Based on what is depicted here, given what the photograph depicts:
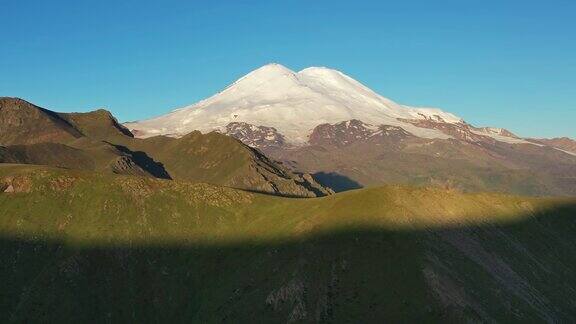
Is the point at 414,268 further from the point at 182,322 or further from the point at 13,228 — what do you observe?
the point at 13,228

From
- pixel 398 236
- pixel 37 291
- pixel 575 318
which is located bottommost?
pixel 575 318

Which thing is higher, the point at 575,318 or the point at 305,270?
the point at 305,270

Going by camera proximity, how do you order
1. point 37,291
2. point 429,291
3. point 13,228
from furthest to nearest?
1. point 13,228
2. point 37,291
3. point 429,291

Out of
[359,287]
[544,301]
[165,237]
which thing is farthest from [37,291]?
[544,301]

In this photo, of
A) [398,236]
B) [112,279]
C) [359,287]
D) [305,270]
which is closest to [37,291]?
[112,279]

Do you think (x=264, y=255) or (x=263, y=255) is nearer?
(x=264, y=255)

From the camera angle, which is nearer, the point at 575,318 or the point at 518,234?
the point at 575,318

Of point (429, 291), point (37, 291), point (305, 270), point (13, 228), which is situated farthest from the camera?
point (13, 228)
